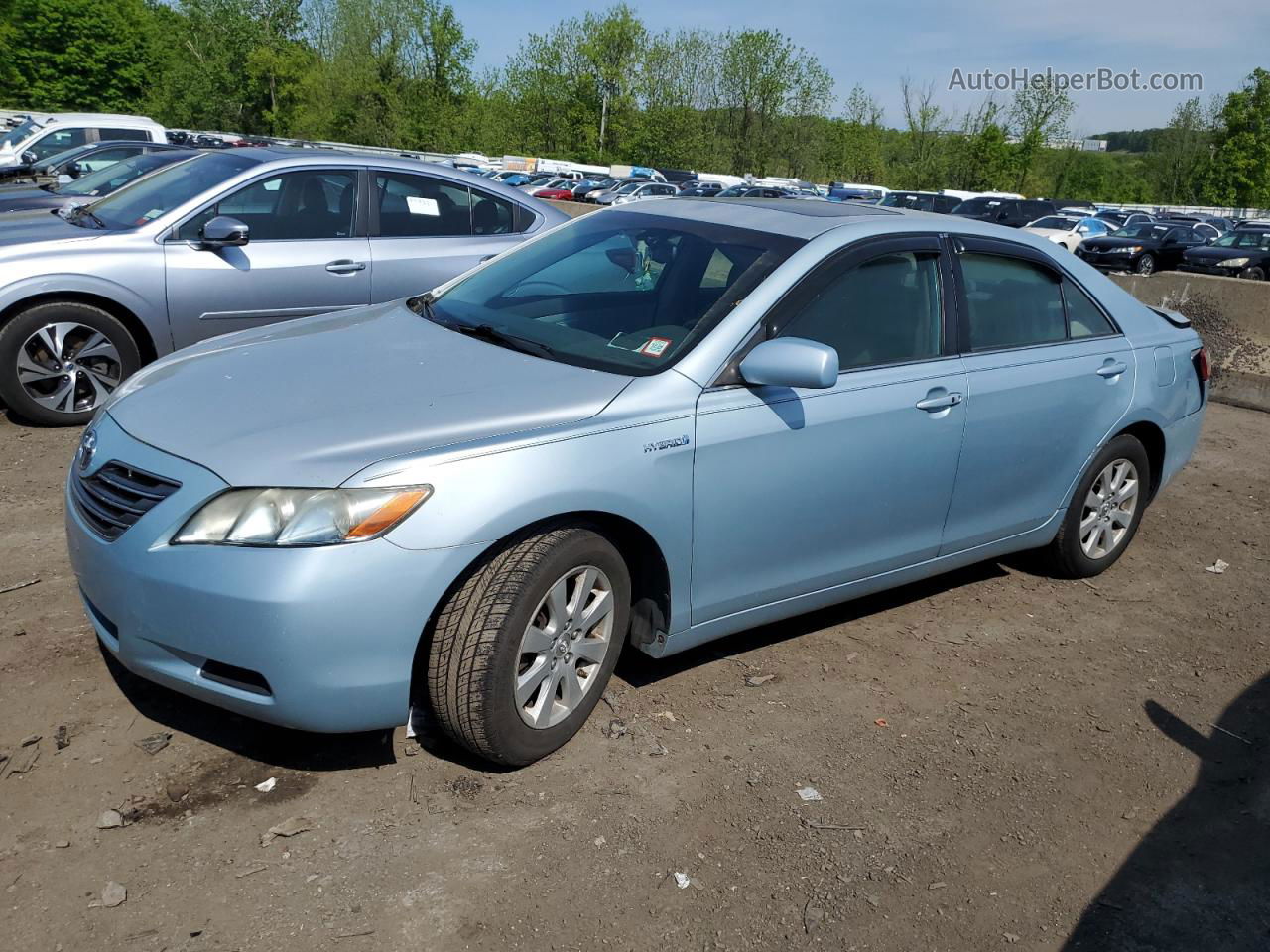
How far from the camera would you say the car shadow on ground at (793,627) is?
4125mm

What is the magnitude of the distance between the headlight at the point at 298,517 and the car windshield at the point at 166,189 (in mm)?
4452

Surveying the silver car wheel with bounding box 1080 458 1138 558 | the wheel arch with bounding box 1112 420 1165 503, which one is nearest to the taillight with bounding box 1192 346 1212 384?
the wheel arch with bounding box 1112 420 1165 503

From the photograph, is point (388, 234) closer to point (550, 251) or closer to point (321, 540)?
point (550, 251)

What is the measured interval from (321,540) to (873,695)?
7.14 feet

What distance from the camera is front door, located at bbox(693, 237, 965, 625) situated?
3586 millimetres

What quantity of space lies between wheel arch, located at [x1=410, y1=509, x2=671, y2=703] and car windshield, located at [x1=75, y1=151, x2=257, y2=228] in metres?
4.61

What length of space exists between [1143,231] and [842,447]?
26.6m

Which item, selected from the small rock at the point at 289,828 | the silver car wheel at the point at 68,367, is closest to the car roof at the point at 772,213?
the small rock at the point at 289,828

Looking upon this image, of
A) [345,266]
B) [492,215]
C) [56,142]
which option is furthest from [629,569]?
[56,142]

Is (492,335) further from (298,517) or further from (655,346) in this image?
(298,517)

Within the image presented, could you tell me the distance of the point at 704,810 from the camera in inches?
129

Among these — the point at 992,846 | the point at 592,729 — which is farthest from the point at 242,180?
the point at 992,846

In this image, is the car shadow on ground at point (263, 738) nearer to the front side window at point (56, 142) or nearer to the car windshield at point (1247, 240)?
the front side window at point (56, 142)

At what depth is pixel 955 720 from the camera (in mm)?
3957
